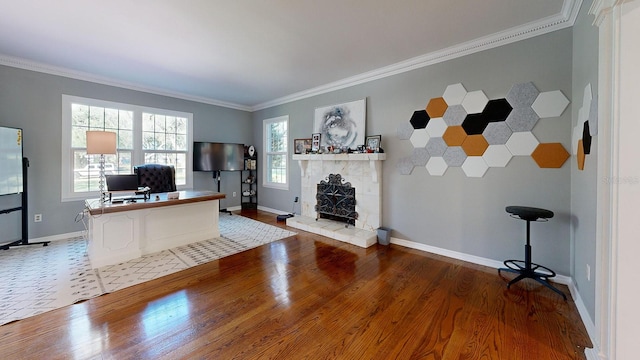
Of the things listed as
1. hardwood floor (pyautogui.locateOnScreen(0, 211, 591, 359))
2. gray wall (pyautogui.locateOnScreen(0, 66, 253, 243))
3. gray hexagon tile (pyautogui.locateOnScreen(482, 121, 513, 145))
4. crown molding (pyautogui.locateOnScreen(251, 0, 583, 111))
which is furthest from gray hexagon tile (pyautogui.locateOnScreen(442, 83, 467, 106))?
gray wall (pyautogui.locateOnScreen(0, 66, 253, 243))

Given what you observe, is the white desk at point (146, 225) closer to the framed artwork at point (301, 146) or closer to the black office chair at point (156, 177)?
the black office chair at point (156, 177)

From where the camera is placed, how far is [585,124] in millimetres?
1899

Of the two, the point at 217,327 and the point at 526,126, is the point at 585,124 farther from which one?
the point at 217,327

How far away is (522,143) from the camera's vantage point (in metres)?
2.58

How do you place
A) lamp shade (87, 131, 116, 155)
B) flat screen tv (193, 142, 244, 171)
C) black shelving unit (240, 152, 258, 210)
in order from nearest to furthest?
lamp shade (87, 131, 116, 155), flat screen tv (193, 142, 244, 171), black shelving unit (240, 152, 258, 210)

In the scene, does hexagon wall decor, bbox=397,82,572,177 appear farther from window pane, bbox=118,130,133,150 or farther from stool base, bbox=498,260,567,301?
window pane, bbox=118,130,133,150

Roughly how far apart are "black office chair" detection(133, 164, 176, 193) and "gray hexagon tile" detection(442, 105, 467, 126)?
14.4ft

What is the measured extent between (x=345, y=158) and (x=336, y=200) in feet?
2.64

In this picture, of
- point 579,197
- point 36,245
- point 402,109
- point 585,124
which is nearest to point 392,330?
point 579,197

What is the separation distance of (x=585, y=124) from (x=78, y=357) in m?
3.86

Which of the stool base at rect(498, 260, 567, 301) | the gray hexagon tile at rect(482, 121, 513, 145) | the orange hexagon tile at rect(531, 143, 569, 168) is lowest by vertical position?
the stool base at rect(498, 260, 567, 301)

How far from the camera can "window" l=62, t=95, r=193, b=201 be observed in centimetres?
385

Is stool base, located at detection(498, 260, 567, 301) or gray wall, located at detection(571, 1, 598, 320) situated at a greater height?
gray wall, located at detection(571, 1, 598, 320)

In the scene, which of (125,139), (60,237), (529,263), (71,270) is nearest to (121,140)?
(125,139)
